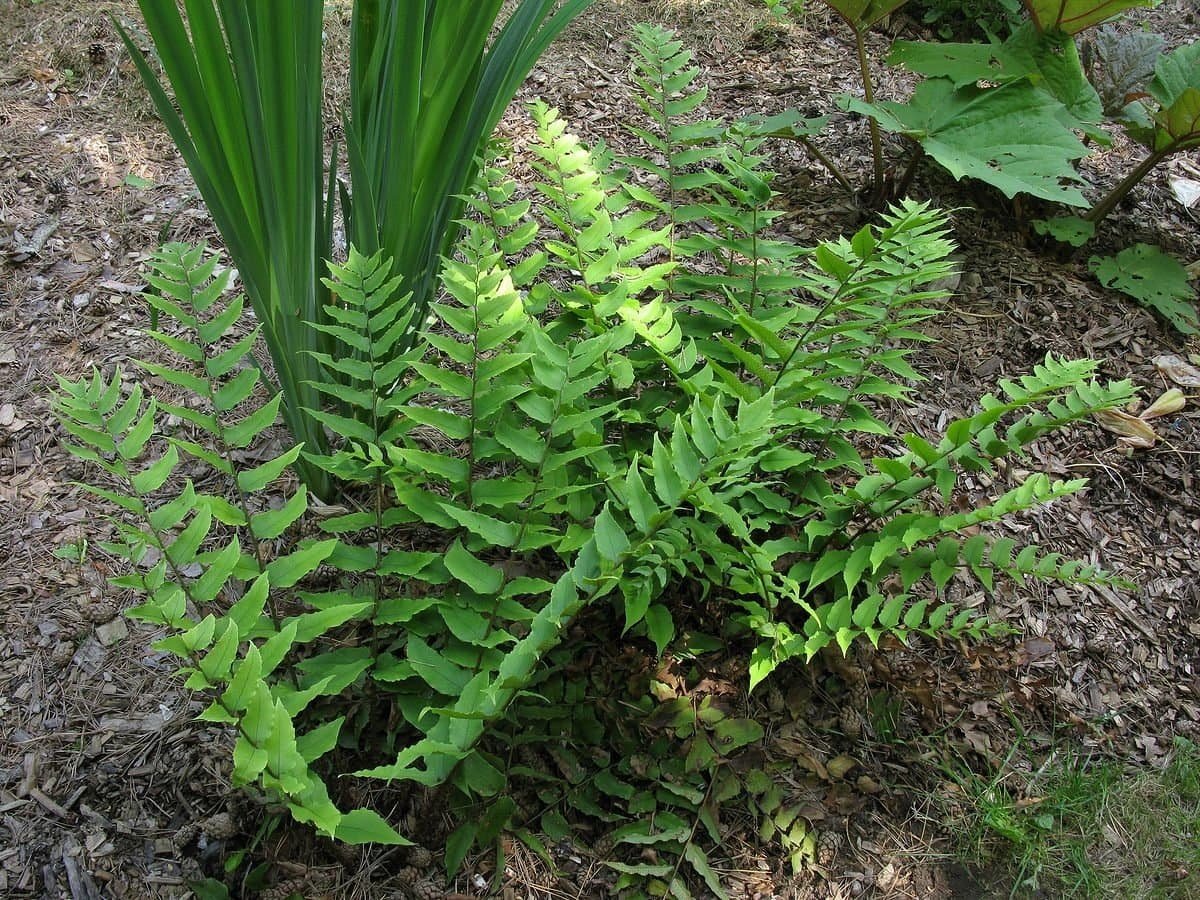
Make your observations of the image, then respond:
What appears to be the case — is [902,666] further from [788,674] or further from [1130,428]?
[1130,428]

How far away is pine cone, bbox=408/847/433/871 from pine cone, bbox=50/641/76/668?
78 cm

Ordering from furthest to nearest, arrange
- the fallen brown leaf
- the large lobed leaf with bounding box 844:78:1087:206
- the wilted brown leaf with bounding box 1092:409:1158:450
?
the fallen brown leaf, the wilted brown leaf with bounding box 1092:409:1158:450, the large lobed leaf with bounding box 844:78:1087:206

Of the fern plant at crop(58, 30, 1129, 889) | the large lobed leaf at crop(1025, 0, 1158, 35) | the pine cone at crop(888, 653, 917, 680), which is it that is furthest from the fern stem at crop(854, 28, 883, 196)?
the pine cone at crop(888, 653, 917, 680)

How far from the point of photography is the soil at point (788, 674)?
1546mm

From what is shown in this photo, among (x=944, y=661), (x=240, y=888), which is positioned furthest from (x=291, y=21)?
(x=944, y=661)

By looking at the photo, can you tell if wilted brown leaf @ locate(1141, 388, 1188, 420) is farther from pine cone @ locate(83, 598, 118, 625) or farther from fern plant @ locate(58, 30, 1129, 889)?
pine cone @ locate(83, 598, 118, 625)

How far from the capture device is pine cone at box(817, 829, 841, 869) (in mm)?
1652

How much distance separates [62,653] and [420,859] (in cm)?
82

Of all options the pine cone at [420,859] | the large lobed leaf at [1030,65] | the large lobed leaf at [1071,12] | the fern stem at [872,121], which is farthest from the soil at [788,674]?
the large lobed leaf at [1071,12]

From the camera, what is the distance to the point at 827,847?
1665mm

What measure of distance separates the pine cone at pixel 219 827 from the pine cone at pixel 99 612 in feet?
1.72

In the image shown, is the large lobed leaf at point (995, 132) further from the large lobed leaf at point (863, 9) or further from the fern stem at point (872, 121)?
the large lobed leaf at point (863, 9)

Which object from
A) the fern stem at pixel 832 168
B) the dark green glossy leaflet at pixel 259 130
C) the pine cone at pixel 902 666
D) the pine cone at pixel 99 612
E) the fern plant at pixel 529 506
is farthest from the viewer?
the fern stem at pixel 832 168

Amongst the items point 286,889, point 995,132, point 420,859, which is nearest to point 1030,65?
point 995,132
